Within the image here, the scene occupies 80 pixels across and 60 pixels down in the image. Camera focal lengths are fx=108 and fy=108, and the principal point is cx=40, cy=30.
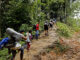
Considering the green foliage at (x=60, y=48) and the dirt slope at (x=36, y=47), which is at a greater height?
the dirt slope at (x=36, y=47)

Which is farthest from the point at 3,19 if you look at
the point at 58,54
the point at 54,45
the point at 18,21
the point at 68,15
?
the point at 68,15

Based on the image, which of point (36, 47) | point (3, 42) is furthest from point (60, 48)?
point (3, 42)

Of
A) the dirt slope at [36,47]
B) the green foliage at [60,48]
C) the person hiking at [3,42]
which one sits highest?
the person hiking at [3,42]

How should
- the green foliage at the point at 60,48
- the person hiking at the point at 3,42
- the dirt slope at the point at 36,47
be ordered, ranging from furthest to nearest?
the green foliage at the point at 60,48 < the dirt slope at the point at 36,47 < the person hiking at the point at 3,42

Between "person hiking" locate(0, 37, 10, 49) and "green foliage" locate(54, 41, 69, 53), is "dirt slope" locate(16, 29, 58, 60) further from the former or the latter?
"person hiking" locate(0, 37, 10, 49)

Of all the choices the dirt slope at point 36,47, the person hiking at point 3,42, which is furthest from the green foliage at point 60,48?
the person hiking at point 3,42

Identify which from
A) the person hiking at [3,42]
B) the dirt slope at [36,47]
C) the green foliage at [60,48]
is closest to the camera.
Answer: the person hiking at [3,42]

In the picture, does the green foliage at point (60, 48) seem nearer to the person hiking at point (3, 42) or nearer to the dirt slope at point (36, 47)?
the dirt slope at point (36, 47)

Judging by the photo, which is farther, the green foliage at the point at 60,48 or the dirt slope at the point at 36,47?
the green foliage at the point at 60,48

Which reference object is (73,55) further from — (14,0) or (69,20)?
(69,20)

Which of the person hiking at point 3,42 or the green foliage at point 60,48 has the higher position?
the person hiking at point 3,42

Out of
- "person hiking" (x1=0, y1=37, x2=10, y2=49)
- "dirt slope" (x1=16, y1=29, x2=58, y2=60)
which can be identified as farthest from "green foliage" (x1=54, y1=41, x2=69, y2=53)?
"person hiking" (x1=0, y1=37, x2=10, y2=49)

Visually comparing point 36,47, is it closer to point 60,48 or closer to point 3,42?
point 60,48

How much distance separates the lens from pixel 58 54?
25.5ft
